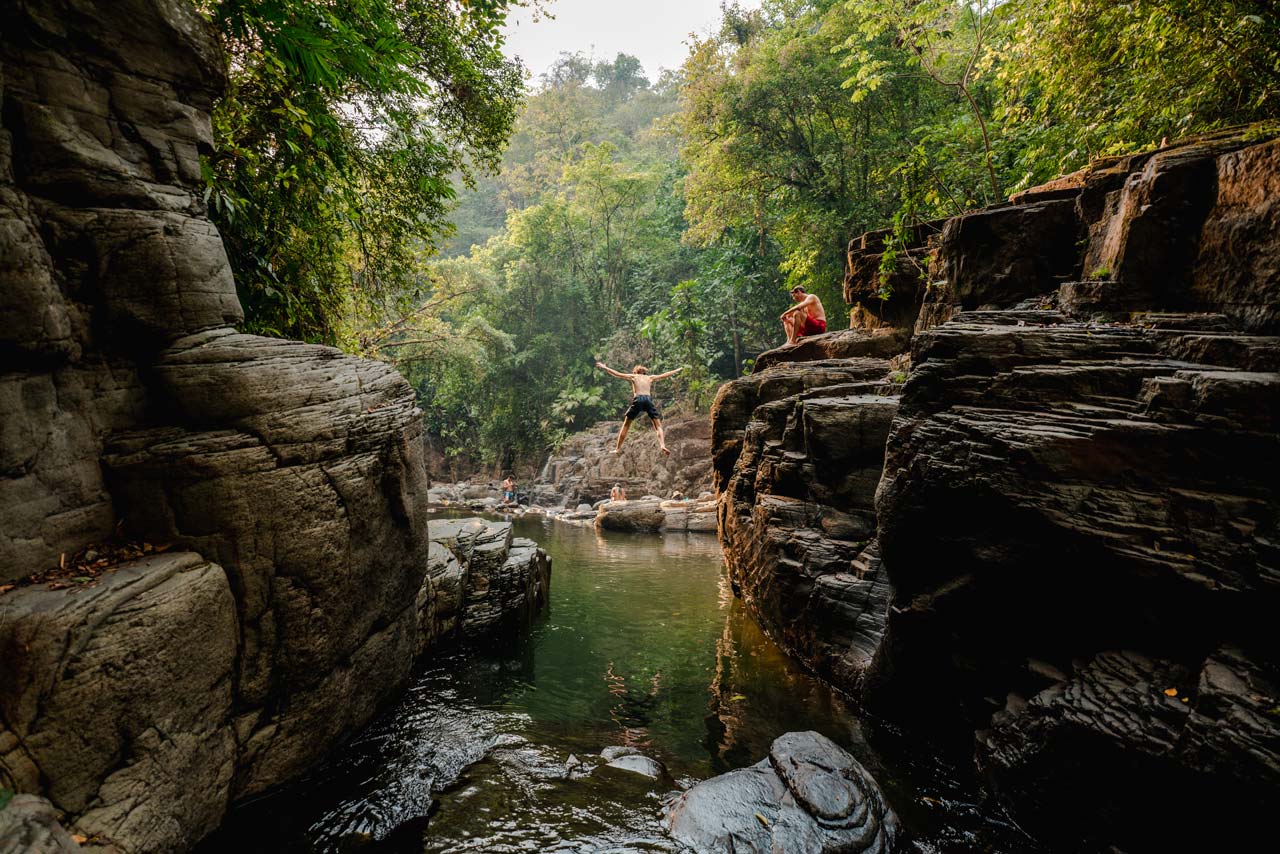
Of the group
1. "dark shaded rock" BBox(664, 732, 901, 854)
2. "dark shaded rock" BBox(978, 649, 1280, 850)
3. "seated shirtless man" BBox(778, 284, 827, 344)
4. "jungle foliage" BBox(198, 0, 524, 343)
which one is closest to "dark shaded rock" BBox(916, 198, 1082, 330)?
"seated shirtless man" BBox(778, 284, 827, 344)

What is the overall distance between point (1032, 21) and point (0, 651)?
13138 millimetres

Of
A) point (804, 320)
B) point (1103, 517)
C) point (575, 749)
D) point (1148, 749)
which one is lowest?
point (575, 749)

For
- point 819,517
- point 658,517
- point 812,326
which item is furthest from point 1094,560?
point 658,517

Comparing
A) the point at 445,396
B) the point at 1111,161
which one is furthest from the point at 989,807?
the point at 445,396

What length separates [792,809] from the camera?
3863 mm

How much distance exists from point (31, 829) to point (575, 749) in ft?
12.7

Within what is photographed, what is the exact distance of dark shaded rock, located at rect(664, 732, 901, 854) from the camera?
12.0ft

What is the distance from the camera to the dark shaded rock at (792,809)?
3656mm

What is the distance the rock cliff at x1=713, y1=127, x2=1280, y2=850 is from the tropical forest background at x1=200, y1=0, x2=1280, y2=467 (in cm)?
222

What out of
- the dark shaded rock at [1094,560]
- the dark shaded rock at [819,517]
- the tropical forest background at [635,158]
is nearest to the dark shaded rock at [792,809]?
the dark shaded rock at [1094,560]

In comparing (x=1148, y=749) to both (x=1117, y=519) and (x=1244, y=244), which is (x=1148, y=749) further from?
(x=1244, y=244)

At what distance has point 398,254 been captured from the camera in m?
8.64

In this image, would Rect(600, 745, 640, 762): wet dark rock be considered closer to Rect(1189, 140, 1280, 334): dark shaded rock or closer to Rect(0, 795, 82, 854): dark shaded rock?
Rect(0, 795, 82, 854): dark shaded rock

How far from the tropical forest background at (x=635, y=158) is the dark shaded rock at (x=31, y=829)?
4.51 metres
